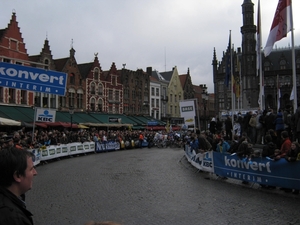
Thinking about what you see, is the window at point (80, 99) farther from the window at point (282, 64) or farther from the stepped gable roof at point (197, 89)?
the window at point (282, 64)

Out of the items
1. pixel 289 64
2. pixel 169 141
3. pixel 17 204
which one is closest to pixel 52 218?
pixel 17 204

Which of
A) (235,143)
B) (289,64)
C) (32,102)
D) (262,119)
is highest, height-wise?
(289,64)

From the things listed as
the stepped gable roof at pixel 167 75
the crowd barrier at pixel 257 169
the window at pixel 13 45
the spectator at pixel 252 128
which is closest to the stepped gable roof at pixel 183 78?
the stepped gable roof at pixel 167 75

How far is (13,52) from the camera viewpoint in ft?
131

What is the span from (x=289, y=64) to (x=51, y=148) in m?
69.0

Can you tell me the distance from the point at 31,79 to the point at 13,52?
27.2m

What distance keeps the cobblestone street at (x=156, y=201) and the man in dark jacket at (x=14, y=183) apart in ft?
16.9

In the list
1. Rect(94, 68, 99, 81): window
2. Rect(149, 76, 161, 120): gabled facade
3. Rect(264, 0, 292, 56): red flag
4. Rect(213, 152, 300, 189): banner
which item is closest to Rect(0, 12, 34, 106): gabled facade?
Rect(94, 68, 99, 81): window

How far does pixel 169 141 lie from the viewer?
38.2m

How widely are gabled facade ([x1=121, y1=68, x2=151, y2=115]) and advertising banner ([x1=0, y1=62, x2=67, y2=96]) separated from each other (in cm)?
4324

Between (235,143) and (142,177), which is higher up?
(235,143)

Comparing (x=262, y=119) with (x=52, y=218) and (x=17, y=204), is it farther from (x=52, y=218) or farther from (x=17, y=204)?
(x=17, y=204)

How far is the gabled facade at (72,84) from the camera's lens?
48.1 m

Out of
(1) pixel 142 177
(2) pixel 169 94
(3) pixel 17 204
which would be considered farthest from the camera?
(2) pixel 169 94
